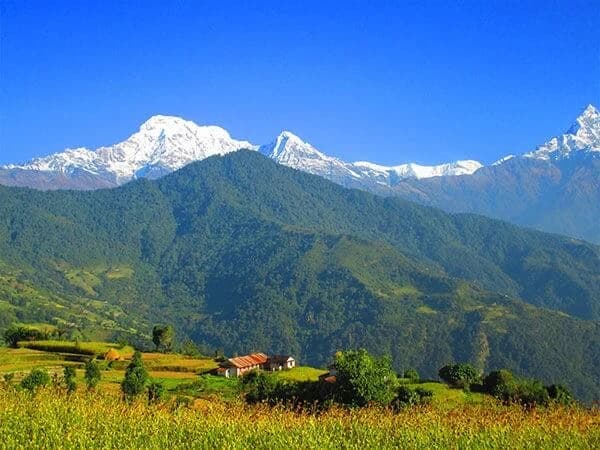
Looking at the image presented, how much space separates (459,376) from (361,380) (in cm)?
3245

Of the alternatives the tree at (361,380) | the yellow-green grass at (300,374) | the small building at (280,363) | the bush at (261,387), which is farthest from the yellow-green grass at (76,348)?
the tree at (361,380)

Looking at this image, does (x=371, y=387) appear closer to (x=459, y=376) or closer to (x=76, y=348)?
(x=459, y=376)

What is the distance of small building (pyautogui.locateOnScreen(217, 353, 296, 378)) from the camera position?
96.1m

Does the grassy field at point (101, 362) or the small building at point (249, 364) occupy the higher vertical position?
the grassy field at point (101, 362)

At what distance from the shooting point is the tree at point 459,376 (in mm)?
67188

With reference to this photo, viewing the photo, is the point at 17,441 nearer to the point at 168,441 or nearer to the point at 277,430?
the point at 168,441

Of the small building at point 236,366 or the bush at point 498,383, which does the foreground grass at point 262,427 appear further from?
the small building at point 236,366

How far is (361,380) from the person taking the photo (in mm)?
39781

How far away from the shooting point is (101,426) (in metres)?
12.6

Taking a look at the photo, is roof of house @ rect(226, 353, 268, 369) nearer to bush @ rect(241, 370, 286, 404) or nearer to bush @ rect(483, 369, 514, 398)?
bush @ rect(241, 370, 286, 404)

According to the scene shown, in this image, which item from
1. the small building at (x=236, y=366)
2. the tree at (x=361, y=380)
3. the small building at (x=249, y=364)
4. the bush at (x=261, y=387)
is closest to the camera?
the tree at (x=361, y=380)

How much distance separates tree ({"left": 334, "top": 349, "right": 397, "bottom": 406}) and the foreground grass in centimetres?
2422

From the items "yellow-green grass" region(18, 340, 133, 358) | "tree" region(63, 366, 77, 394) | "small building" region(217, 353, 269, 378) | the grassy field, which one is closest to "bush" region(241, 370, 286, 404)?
the grassy field

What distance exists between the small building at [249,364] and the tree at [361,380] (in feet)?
177
